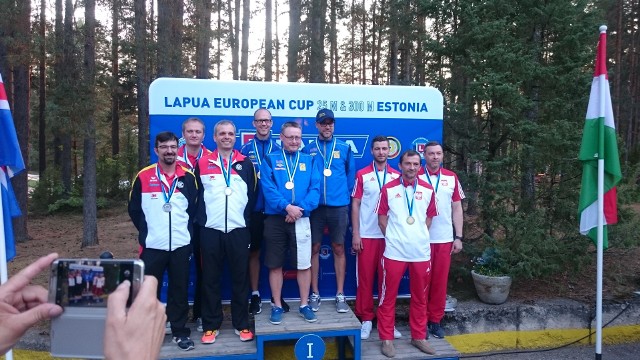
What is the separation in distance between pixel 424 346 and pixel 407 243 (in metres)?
0.99

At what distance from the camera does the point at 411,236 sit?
4195 millimetres

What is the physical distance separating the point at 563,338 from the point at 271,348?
11.2ft

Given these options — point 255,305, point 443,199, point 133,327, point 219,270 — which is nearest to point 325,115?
point 443,199

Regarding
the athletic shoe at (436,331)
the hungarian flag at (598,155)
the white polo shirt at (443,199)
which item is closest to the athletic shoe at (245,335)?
the athletic shoe at (436,331)

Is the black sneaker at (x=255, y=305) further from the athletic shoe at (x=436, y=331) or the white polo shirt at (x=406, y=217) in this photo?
the athletic shoe at (x=436, y=331)

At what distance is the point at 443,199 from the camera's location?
464 cm

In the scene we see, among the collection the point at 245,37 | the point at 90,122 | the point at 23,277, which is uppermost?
the point at 245,37

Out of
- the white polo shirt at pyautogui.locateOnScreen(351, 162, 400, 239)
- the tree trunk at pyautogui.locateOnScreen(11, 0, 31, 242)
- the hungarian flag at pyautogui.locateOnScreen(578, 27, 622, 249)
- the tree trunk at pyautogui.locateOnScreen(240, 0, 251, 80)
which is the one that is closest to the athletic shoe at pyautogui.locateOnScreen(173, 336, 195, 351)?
the white polo shirt at pyautogui.locateOnScreen(351, 162, 400, 239)

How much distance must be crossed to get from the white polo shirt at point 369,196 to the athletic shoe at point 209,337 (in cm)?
172

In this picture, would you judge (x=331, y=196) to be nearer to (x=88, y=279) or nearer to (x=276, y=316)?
(x=276, y=316)

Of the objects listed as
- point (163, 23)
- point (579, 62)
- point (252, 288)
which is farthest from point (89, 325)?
point (163, 23)

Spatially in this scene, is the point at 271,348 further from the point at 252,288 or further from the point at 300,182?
the point at 300,182

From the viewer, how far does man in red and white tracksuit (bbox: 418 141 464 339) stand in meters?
4.60

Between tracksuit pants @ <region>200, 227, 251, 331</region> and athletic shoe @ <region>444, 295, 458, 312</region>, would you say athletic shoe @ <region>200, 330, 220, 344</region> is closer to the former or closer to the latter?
tracksuit pants @ <region>200, 227, 251, 331</region>
